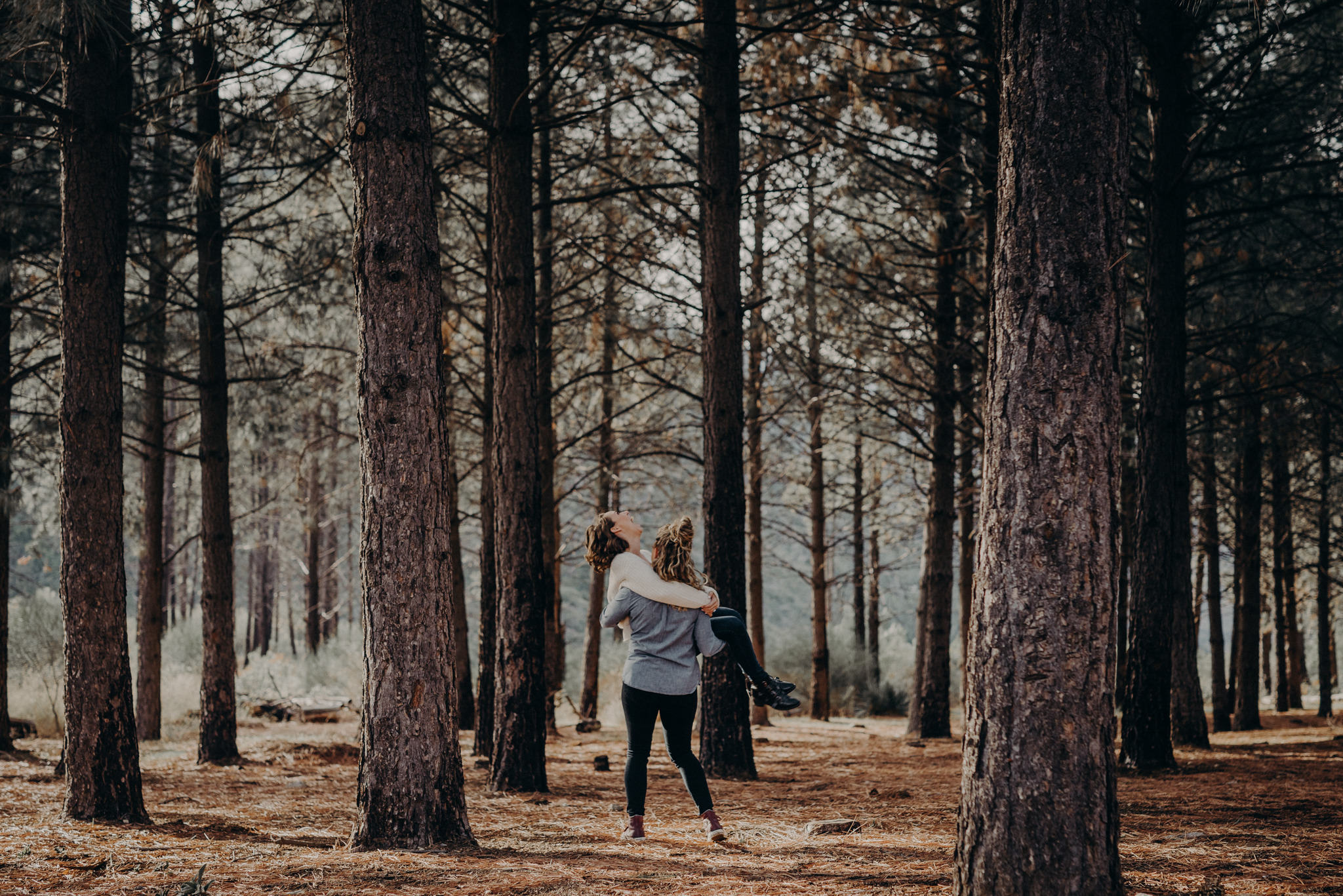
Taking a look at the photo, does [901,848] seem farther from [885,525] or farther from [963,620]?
[885,525]

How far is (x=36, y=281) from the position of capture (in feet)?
35.3

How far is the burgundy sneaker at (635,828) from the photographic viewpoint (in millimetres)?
5352

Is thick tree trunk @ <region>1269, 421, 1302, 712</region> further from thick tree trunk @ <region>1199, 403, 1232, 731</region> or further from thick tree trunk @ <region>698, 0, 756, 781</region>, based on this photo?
thick tree trunk @ <region>698, 0, 756, 781</region>

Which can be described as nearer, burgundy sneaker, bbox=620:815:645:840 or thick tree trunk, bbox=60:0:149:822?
burgundy sneaker, bbox=620:815:645:840

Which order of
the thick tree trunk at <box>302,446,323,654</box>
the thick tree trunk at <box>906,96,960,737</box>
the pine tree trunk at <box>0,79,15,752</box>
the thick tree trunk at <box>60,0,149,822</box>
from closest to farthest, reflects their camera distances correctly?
the thick tree trunk at <box>60,0,149,822</box>
the pine tree trunk at <box>0,79,15,752</box>
the thick tree trunk at <box>906,96,960,737</box>
the thick tree trunk at <box>302,446,323,654</box>

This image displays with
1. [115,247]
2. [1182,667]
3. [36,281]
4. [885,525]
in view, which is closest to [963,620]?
[1182,667]

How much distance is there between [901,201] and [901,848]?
799cm

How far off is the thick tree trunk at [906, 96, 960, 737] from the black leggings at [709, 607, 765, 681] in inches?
229

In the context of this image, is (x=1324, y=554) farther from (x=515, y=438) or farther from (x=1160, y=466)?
(x=515, y=438)

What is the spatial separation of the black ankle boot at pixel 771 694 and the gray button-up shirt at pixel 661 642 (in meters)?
0.33

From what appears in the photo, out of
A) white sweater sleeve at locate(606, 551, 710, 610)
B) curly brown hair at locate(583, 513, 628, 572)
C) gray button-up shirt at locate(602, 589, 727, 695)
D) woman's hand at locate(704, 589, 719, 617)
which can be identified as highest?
curly brown hair at locate(583, 513, 628, 572)

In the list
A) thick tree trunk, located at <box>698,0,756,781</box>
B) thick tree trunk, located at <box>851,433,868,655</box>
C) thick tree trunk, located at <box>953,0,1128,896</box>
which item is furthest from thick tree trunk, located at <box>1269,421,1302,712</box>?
thick tree trunk, located at <box>953,0,1128,896</box>

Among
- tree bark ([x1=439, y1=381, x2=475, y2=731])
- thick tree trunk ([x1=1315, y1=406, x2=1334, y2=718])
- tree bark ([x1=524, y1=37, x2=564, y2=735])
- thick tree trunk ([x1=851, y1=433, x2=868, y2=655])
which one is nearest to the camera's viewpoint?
tree bark ([x1=524, y1=37, x2=564, y2=735])

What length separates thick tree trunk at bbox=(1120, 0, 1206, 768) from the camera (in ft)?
26.3
